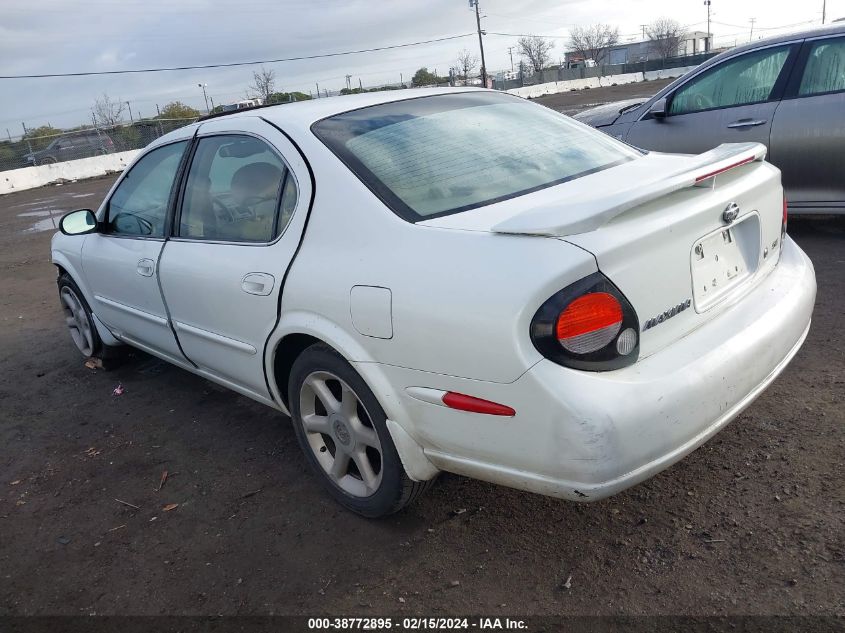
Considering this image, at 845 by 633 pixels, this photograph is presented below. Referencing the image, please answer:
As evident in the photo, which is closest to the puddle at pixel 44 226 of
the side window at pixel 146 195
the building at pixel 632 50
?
the side window at pixel 146 195

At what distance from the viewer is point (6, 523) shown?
125 inches

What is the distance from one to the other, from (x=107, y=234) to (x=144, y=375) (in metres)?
1.08

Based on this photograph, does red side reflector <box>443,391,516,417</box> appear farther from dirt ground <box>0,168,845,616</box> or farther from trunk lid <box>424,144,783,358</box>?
dirt ground <box>0,168,845,616</box>

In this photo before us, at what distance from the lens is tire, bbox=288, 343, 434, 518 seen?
2553mm

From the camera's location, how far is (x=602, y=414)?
197 centimetres

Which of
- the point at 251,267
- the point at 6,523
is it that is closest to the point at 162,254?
the point at 251,267

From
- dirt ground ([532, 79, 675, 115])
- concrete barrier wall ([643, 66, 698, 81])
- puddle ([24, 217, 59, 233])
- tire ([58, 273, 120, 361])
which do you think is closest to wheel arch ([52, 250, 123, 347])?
tire ([58, 273, 120, 361])

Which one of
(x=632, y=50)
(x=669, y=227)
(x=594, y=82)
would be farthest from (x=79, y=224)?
(x=632, y=50)

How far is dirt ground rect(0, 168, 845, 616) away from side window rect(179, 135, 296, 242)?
113 cm

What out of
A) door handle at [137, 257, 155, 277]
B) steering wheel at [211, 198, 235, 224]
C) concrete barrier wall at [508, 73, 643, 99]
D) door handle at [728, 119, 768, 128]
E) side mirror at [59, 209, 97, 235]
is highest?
steering wheel at [211, 198, 235, 224]

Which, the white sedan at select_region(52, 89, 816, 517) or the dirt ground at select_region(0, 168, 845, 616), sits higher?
the white sedan at select_region(52, 89, 816, 517)

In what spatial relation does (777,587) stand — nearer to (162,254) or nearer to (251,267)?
(251,267)

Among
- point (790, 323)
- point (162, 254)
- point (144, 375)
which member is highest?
point (162, 254)

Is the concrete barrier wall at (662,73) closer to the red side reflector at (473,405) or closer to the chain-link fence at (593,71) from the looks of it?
the chain-link fence at (593,71)
